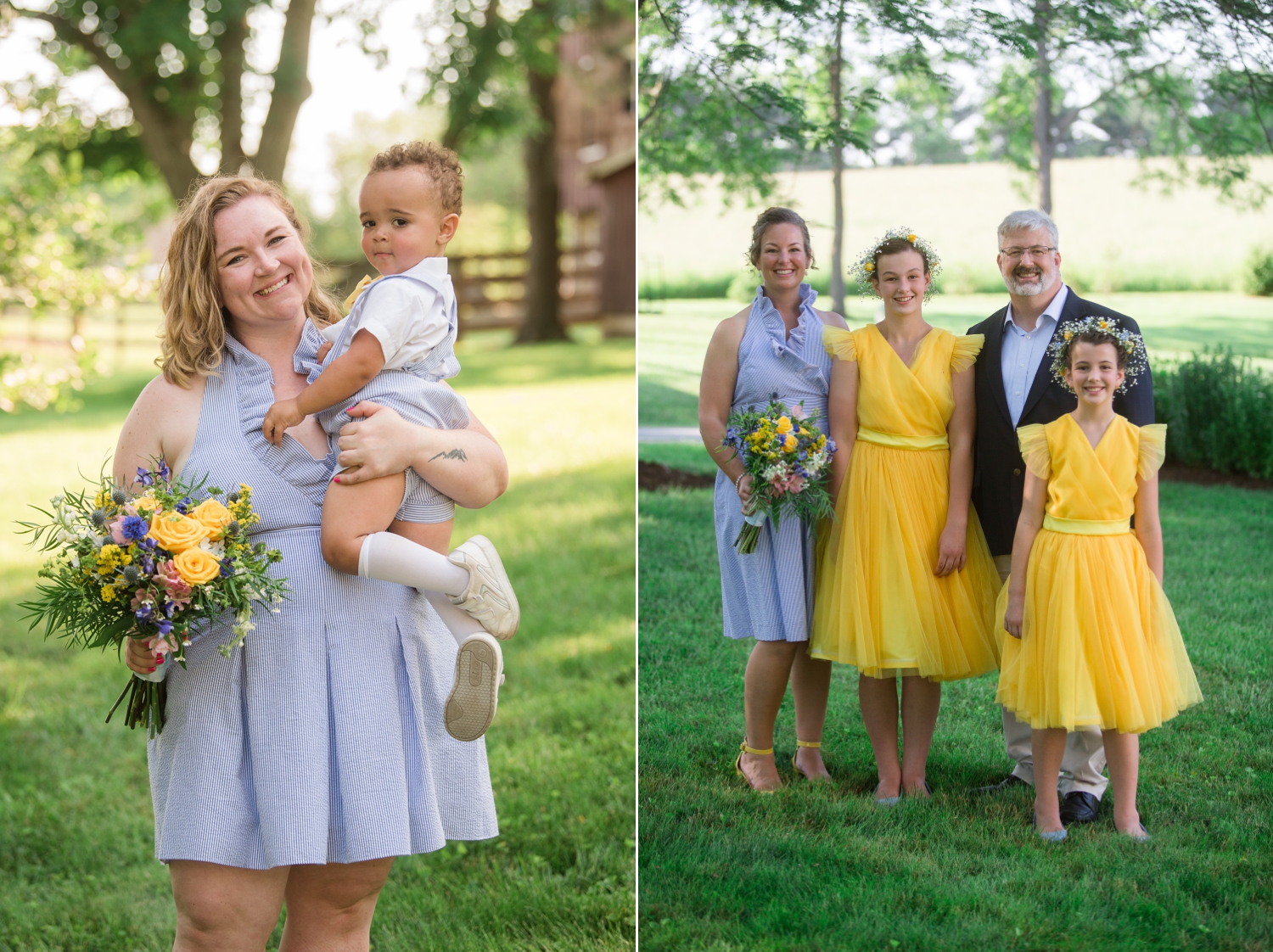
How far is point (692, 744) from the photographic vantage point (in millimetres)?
3961

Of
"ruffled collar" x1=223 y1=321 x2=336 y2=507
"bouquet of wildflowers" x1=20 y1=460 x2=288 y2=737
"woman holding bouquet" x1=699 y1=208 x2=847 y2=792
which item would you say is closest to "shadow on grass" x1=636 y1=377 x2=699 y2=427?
"woman holding bouquet" x1=699 y1=208 x2=847 y2=792

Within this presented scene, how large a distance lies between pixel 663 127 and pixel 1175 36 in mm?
1733

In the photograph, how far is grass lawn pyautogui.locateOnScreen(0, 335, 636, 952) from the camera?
3.97 meters

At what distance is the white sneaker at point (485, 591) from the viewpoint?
2637 mm

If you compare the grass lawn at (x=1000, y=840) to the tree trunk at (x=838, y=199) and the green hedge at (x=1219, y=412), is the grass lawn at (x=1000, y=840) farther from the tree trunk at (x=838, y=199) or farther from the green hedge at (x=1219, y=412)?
the tree trunk at (x=838, y=199)

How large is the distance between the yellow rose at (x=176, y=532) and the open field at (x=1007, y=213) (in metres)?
2.19

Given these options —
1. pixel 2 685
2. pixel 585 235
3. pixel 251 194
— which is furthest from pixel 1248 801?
pixel 585 235

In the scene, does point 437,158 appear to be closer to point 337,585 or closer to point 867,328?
point 337,585

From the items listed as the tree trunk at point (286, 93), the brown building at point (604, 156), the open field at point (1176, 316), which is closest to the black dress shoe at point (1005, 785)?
the open field at point (1176, 316)

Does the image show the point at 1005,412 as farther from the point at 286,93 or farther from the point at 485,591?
the point at 286,93

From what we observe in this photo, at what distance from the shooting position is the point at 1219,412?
3.57 m

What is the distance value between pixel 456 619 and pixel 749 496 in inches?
49.0

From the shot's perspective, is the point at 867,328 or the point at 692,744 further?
the point at 692,744

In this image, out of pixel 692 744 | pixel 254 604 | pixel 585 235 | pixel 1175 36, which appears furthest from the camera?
pixel 585 235
